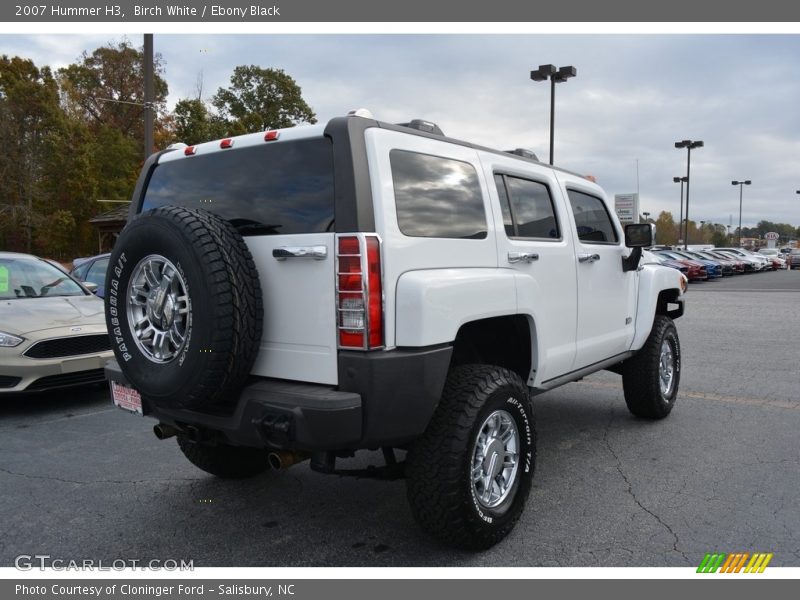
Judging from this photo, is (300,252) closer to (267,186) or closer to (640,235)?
(267,186)

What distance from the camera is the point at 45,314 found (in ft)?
20.5

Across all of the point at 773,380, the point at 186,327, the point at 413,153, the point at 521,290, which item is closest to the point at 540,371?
the point at 521,290

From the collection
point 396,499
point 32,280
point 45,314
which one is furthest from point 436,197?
point 32,280

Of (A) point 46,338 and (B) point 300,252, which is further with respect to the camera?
(A) point 46,338

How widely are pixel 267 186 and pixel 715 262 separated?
1361 inches

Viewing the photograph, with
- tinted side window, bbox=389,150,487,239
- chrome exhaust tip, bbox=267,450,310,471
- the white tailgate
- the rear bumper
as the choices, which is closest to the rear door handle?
tinted side window, bbox=389,150,487,239

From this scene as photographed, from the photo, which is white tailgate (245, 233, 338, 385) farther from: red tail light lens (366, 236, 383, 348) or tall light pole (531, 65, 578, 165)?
tall light pole (531, 65, 578, 165)

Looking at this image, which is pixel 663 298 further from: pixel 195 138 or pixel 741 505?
pixel 195 138

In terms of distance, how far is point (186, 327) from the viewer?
287cm

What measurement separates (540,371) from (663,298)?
2584 millimetres

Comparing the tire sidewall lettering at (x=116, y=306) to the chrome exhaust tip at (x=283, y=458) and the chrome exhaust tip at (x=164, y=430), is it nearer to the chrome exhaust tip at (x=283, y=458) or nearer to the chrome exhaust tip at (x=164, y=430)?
the chrome exhaust tip at (x=164, y=430)

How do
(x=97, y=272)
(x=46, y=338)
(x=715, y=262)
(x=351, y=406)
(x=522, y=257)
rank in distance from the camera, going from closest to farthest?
1. (x=351, y=406)
2. (x=522, y=257)
3. (x=46, y=338)
4. (x=97, y=272)
5. (x=715, y=262)

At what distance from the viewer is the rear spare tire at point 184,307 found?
2.75 m

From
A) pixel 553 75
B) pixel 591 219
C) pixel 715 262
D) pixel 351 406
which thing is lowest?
pixel 715 262
